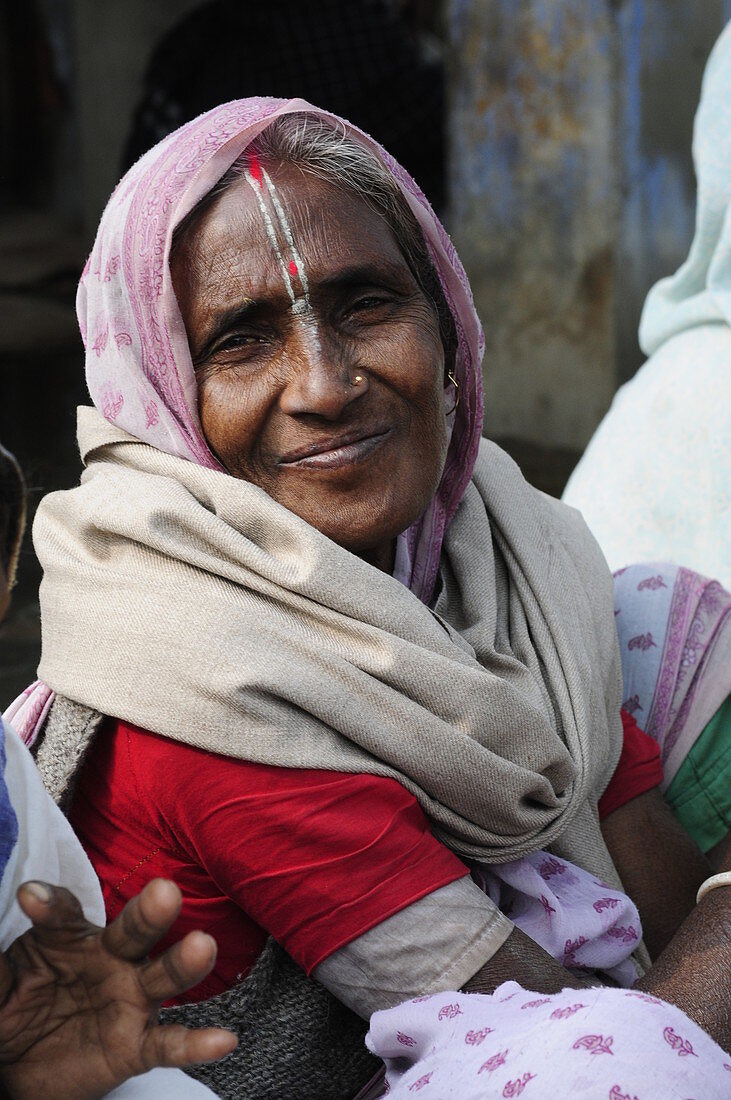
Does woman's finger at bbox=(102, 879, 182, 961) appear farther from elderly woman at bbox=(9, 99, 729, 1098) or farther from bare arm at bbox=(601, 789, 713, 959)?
bare arm at bbox=(601, 789, 713, 959)

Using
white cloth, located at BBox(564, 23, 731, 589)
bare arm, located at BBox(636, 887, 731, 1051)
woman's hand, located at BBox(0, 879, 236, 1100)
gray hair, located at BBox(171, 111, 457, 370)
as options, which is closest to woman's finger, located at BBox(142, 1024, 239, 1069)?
woman's hand, located at BBox(0, 879, 236, 1100)

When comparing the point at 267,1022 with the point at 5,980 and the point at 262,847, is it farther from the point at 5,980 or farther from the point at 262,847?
the point at 5,980

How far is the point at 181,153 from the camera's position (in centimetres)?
203

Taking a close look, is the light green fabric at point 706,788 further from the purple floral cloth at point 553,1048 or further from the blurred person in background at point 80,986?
the blurred person in background at point 80,986

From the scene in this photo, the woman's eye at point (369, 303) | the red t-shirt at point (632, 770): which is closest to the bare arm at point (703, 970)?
the red t-shirt at point (632, 770)

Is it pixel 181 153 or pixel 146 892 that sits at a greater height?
pixel 181 153

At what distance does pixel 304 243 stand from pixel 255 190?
0.10 metres

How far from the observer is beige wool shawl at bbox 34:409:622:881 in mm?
1844

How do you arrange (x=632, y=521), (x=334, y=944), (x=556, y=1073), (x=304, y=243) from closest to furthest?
(x=556, y=1073), (x=334, y=944), (x=304, y=243), (x=632, y=521)

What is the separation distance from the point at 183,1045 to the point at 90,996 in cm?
12

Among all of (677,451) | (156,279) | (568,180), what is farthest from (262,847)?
(568,180)

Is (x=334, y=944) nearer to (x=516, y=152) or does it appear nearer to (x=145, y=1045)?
(x=145, y=1045)

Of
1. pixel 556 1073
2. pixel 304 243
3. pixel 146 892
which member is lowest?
pixel 556 1073

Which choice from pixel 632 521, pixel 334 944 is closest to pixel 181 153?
pixel 334 944
